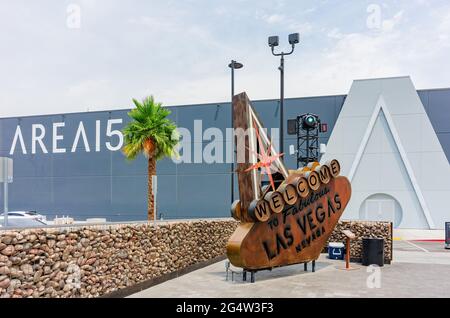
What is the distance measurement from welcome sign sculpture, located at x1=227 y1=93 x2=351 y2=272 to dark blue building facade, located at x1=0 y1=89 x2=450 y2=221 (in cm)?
1814

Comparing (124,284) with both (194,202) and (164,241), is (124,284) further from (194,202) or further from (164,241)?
(194,202)

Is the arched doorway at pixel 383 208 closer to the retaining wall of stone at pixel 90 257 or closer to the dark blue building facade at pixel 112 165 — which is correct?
the dark blue building facade at pixel 112 165

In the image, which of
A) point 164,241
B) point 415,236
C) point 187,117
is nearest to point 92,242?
point 164,241

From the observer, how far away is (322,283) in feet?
34.3

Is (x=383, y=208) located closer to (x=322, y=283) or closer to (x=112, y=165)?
(x=322, y=283)

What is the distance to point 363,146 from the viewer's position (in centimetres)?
2705

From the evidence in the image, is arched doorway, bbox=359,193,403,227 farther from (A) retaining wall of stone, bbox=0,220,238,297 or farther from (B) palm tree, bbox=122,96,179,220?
(A) retaining wall of stone, bbox=0,220,238,297

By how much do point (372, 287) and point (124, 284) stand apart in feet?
20.6

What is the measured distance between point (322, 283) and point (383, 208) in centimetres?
1845

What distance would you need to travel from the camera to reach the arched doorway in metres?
26.6

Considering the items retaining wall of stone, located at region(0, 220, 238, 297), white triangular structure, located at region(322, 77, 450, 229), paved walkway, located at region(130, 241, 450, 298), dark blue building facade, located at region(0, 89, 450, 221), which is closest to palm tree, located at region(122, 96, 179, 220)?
paved walkway, located at region(130, 241, 450, 298)

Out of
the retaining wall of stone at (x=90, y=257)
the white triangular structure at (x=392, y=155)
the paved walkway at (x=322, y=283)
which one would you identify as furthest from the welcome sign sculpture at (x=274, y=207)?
the white triangular structure at (x=392, y=155)

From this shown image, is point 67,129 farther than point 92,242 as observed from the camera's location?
Yes

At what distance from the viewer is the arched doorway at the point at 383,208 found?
87.1 ft
